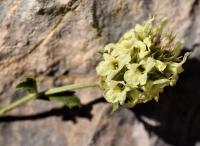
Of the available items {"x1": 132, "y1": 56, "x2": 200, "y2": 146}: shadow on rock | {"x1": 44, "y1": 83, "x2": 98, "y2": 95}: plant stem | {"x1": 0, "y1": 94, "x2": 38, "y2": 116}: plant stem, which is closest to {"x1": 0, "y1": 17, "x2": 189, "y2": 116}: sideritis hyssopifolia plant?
{"x1": 44, "y1": 83, "x2": 98, "y2": 95}: plant stem

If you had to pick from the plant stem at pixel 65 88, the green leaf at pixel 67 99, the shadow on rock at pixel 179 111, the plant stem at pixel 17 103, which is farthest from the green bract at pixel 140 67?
the shadow on rock at pixel 179 111

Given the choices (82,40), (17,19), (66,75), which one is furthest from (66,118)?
(17,19)

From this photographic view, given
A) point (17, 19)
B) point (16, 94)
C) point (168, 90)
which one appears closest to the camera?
point (17, 19)

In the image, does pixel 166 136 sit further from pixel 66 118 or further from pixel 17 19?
pixel 17 19

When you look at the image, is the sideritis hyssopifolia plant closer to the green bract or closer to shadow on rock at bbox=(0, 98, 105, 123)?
the green bract

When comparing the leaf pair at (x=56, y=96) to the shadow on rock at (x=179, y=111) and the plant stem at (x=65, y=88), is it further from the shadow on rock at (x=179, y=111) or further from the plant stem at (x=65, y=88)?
the shadow on rock at (x=179, y=111)
